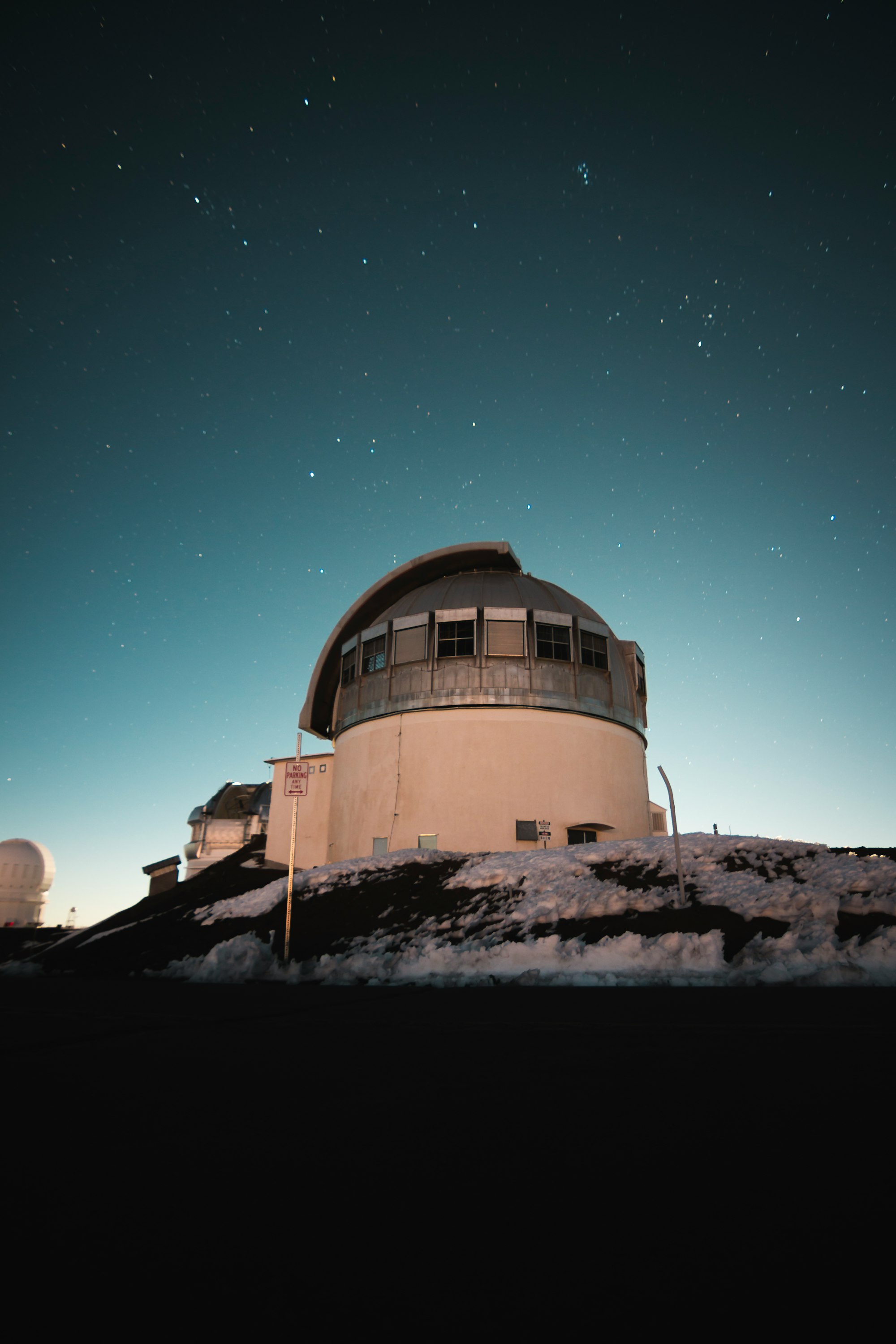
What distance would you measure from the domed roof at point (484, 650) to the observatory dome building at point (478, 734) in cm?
6

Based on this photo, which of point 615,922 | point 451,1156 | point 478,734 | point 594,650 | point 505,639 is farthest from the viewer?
point 594,650

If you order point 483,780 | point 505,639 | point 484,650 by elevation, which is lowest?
point 483,780

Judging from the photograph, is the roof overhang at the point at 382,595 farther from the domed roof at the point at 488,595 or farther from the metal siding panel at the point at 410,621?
the metal siding panel at the point at 410,621

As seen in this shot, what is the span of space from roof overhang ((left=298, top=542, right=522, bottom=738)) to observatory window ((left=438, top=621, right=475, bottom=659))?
14.5 feet

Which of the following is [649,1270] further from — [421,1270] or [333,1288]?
[333,1288]

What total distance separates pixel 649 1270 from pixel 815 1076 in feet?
8.45

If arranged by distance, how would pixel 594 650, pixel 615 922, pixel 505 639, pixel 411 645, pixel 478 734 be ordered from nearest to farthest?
1. pixel 615 922
2. pixel 478 734
3. pixel 505 639
4. pixel 411 645
5. pixel 594 650

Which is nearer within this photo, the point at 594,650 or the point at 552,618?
the point at 552,618

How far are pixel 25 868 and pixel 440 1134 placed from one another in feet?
241

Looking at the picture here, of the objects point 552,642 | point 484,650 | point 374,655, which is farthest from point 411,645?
point 552,642

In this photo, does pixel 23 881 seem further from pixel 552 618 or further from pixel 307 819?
pixel 552 618

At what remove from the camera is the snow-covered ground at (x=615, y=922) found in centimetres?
1052

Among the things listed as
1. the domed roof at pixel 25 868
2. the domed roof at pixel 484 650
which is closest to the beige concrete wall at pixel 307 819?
the domed roof at pixel 484 650

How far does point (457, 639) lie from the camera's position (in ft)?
86.5
